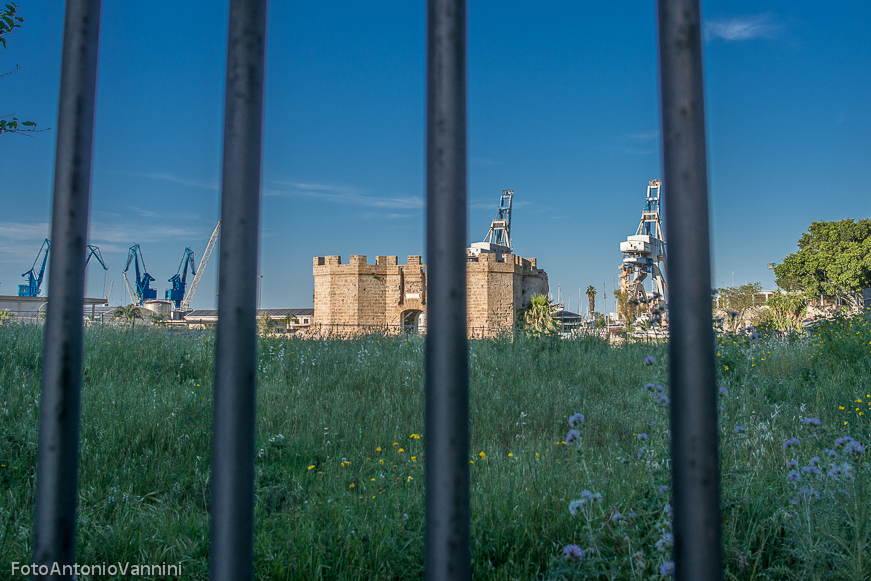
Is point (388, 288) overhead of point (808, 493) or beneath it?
overhead

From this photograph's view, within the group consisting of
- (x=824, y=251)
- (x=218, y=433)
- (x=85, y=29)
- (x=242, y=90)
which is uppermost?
(x=824, y=251)

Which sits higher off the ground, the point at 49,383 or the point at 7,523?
the point at 49,383

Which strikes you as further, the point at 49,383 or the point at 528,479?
the point at 528,479

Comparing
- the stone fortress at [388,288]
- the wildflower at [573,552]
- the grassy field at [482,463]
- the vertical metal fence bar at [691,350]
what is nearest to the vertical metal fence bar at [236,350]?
the vertical metal fence bar at [691,350]

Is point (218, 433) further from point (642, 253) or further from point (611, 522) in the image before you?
point (642, 253)

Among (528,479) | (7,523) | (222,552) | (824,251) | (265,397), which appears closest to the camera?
(222,552)

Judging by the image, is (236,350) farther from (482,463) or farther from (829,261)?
(829,261)

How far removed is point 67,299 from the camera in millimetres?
884

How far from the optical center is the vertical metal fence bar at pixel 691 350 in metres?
0.64

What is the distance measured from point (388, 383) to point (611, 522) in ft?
12.0

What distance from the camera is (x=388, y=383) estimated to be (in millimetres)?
5535

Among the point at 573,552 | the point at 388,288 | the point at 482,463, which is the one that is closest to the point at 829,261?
the point at 388,288

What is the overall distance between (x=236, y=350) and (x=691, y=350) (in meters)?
0.59

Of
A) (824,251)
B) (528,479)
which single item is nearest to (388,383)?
(528,479)
